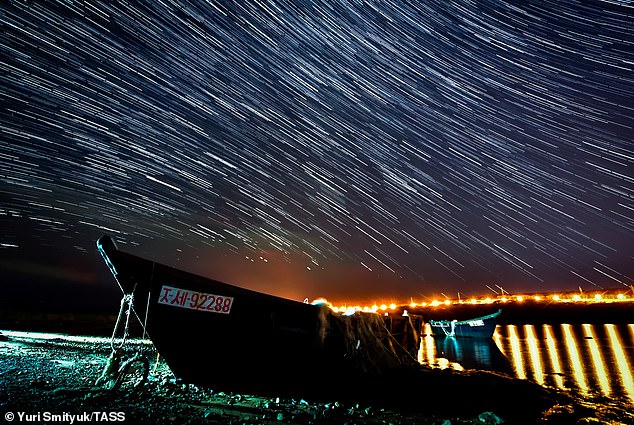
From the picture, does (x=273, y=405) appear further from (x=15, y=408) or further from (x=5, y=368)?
(x=5, y=368)

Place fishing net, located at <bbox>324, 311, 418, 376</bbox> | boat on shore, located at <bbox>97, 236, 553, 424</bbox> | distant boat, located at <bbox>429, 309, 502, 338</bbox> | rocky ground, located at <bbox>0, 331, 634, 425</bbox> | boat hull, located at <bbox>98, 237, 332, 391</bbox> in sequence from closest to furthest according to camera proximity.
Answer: rocky ground, located at <bbox>0, 331, 634, 425</bbox> < boat hull, located at <bbox>98, 237, 332, 391</bbox> < boat on shore, located at <bbox>97, 236, 553, 424</bbox> < fishing net, located at <bbox>324, 311, 418, 376</bbox> < distant boat, located at <bbox>429, 309, 502, 338</bbox>

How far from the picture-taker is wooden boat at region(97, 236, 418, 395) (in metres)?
7.34

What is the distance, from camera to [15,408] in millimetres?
5762

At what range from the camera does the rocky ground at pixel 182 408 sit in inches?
227

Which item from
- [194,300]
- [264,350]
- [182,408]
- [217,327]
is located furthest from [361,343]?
[182,408]

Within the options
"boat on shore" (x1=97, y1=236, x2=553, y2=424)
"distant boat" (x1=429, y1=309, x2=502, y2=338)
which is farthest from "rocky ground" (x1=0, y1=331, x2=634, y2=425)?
"distant boat" (x1=429, y1=309, x2=502, y2=338)

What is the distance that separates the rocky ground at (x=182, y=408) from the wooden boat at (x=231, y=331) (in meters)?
0.77

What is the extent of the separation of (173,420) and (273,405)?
260cm

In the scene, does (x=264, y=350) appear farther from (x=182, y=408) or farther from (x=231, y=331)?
(x=182, y=408)

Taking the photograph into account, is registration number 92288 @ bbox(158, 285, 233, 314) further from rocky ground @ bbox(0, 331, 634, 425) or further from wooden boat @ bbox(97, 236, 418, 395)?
rocky ground @ bbox(0, 331, 634, 425)

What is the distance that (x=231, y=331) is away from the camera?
8430mm

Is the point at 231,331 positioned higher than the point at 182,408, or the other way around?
the point at 231,331

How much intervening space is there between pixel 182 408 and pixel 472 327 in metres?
50.6

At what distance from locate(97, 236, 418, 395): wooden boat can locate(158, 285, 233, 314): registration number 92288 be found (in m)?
0.02
